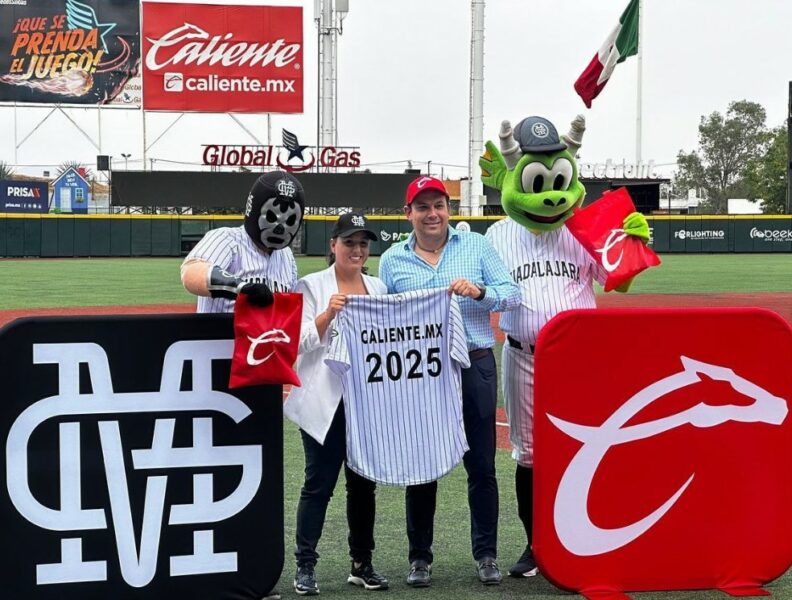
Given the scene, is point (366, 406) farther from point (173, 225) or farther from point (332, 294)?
point (173, 225)

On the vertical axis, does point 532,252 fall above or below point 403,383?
above

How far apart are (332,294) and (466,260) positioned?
63 cm

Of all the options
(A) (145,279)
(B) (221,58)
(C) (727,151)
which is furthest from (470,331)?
(C) (727,151)

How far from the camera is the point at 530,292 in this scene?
5012 millimetres

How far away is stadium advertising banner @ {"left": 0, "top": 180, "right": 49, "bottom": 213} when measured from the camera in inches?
2025

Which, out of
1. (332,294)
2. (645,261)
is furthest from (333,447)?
(645,261)

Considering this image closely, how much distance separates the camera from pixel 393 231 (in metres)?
38.1

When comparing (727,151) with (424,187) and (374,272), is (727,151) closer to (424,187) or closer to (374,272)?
(374,272)

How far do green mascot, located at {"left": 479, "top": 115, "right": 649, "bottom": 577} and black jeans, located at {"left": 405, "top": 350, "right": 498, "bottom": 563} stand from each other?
0.65 feet

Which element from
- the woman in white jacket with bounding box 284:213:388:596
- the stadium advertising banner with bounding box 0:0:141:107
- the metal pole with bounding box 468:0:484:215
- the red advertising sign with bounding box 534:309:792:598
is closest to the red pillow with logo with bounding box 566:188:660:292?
the red advertising sign with bounding box 534:309:792:598

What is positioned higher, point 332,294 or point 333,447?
point 332,294

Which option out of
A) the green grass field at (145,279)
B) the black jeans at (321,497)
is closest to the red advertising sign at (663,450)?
the black jeans at (321,497)

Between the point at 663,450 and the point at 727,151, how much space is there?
8986 cm

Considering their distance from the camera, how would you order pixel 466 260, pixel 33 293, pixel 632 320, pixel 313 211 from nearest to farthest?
1. pixel 632 320
2. pixel 466 260
3. pixel 33 293
4. pixel 313 211
